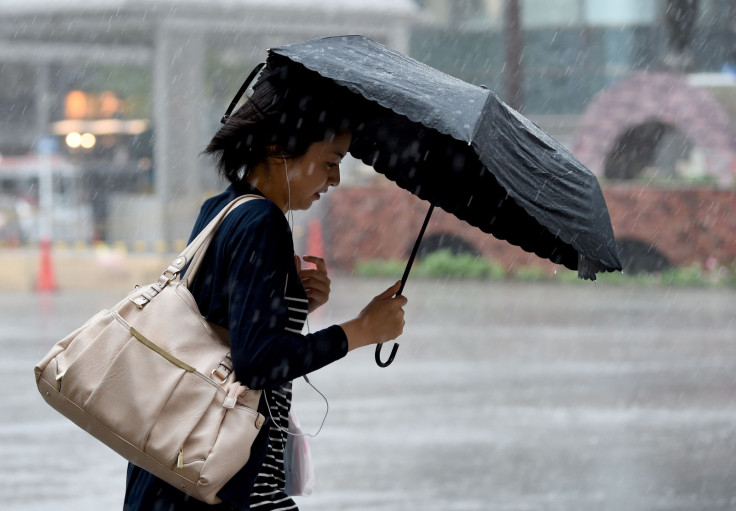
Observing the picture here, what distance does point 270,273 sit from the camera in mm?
2490

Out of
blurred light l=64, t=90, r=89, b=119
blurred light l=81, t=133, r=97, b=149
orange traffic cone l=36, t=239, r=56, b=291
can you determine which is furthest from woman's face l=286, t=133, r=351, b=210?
blurred light l=64, t=90, r=89, b=119

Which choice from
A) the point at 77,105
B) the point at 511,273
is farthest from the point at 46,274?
the point at 77,105

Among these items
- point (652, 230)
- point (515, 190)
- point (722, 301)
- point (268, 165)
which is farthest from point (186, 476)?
point (652, 230)

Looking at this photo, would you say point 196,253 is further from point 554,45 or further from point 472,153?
point 554,45

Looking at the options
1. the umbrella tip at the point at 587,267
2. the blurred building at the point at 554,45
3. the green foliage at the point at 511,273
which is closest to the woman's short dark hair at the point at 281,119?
the umbrella tip at the point at 587,267

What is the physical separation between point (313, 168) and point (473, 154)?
0.37 meters

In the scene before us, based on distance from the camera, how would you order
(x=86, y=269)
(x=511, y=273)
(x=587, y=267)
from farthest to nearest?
1. (x=86, y=269)
2. (x=511, y=273)
3. (x=587, y=267)

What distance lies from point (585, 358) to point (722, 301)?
15.7ft

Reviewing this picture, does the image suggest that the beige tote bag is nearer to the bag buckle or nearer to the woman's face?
the bag buckle

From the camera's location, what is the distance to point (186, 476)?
7.95 ft

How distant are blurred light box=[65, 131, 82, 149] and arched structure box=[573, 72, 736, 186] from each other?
23.5 m

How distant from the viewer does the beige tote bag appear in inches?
95.8

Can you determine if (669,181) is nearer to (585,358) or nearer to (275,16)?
(585,358)

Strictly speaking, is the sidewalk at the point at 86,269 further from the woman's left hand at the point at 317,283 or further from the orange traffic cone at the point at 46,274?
the woman's left hand at the point at 317,283
